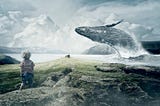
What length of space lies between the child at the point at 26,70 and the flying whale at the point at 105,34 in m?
1.78

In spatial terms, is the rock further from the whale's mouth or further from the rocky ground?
the whale's mouth

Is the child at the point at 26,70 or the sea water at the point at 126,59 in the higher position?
the sea water at the point at 126,59

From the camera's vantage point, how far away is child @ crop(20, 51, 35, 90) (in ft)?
28.0

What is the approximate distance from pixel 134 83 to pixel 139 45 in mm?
1884

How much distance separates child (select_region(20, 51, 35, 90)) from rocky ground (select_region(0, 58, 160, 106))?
20 centimetres

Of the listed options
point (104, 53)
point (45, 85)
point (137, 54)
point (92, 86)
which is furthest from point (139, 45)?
point (45, 85)

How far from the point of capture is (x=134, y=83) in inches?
345

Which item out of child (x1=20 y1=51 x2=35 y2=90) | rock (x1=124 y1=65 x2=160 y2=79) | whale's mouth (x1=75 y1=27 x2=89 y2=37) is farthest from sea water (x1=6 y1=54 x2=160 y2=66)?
child (x1=20 y1=51 x2=35 y2=90)

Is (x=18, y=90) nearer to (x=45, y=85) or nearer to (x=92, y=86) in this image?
(x=45, y=85)

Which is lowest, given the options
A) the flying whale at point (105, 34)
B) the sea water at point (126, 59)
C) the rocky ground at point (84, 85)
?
the rocky ground at point (84, 85)

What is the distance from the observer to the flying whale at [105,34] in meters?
9.64

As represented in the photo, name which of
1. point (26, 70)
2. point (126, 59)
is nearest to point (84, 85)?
point (26, 70)

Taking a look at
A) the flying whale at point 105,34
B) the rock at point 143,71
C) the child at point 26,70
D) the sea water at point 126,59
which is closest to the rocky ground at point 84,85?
the rock at point 143,71

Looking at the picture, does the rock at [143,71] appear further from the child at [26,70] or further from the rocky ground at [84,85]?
the child at [26,70]
